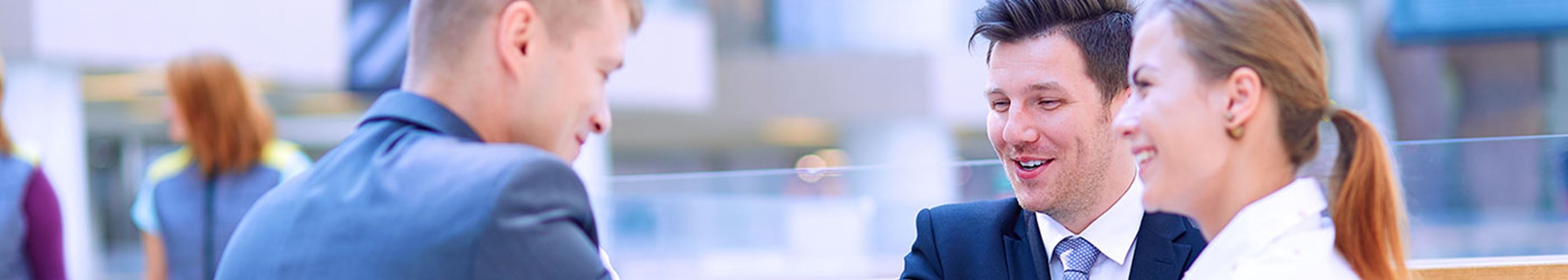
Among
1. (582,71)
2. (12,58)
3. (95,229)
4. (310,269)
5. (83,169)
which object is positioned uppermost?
(582,71)

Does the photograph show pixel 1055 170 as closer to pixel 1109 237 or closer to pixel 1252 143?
pixel 1109 237

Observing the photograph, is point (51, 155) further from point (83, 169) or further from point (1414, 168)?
point (1414, 168)

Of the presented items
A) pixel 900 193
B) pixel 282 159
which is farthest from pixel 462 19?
pixel 282 159

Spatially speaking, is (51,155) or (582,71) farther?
(51,155)

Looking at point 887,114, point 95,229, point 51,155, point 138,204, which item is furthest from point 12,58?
point 887,114

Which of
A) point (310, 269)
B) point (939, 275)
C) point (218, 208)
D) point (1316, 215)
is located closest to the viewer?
point (310, 269)

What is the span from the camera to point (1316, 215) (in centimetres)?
127

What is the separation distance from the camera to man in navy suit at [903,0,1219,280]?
189 cm

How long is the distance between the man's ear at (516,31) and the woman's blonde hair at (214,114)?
7.79ft

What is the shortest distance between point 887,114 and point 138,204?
14.3 meters

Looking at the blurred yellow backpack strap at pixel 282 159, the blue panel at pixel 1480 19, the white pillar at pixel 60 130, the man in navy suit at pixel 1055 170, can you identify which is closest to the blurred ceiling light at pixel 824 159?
the white pillar at pixel 60 130

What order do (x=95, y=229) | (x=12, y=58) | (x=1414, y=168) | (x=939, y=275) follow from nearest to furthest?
(x=939, y=275) → (x=1414, y=168) → (x=12, y=58) → (x=95, y=229)

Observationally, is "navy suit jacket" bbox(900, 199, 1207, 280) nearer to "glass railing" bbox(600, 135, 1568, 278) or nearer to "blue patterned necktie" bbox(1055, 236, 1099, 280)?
"blue patterned necktie" bbox(1055, 236, 1099, 280)

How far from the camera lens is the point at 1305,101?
1310 millimetres
